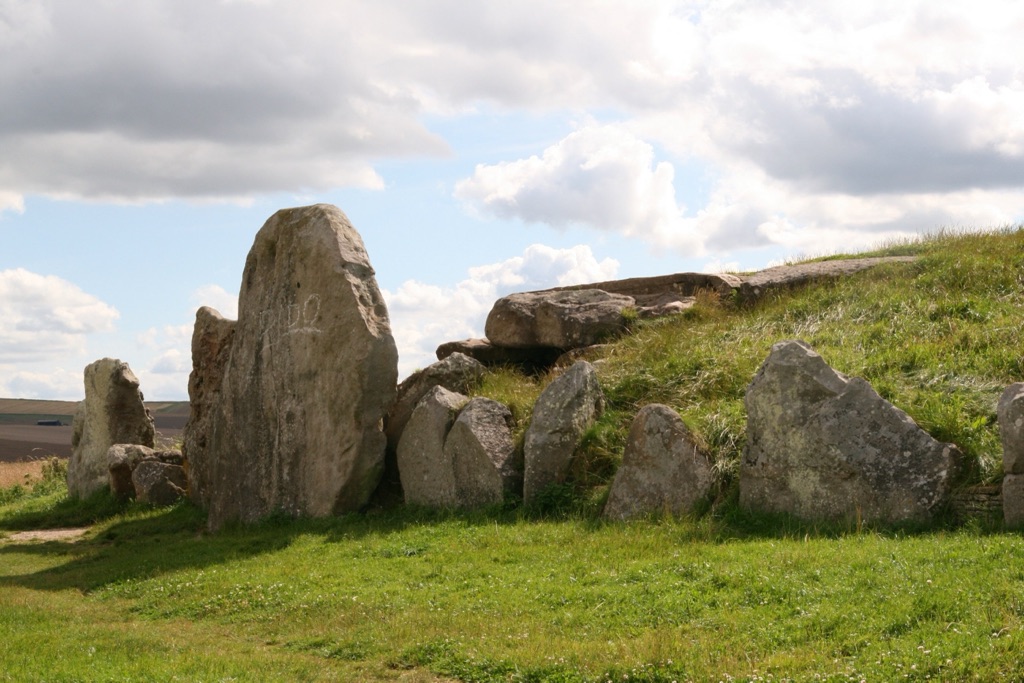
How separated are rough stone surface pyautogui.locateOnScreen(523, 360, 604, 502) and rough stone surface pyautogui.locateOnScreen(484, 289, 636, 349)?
18.7 ft

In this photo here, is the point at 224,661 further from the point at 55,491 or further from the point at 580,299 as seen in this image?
the point at 55,491

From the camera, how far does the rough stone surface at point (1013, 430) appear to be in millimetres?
12617

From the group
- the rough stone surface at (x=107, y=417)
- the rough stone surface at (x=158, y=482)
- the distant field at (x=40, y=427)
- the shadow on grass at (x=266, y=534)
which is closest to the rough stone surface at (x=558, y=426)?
the shadow on grass at (x=266, y=534)

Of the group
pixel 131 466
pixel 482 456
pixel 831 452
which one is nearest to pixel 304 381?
pixel 482 456

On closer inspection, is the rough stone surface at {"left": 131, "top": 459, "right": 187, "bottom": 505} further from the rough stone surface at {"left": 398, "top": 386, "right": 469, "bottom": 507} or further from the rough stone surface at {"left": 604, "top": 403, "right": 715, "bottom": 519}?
the rough stone surface at {"left": 604, "top": 403, "right": 715, "bottom": 519}

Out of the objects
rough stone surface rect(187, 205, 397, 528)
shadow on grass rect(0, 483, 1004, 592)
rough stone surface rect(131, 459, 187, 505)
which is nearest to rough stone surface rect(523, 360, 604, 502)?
shadow on grass rect(0, 483, 1004, 592)

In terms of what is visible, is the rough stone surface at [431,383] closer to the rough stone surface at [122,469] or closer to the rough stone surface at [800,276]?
the rough stone surface at [800,276]

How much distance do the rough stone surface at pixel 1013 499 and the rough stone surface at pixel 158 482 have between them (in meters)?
16.3

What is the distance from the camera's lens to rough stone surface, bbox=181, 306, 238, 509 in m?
22.0

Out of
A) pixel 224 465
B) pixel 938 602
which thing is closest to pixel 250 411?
pixel 224 465

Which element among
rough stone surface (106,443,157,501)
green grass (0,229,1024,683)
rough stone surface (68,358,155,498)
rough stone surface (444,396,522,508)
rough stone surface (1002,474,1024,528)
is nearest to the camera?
green grass (0,229,1024,683)

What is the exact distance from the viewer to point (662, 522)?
47.7 feet

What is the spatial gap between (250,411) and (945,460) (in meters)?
11.8

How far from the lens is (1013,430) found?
12.6 meters
